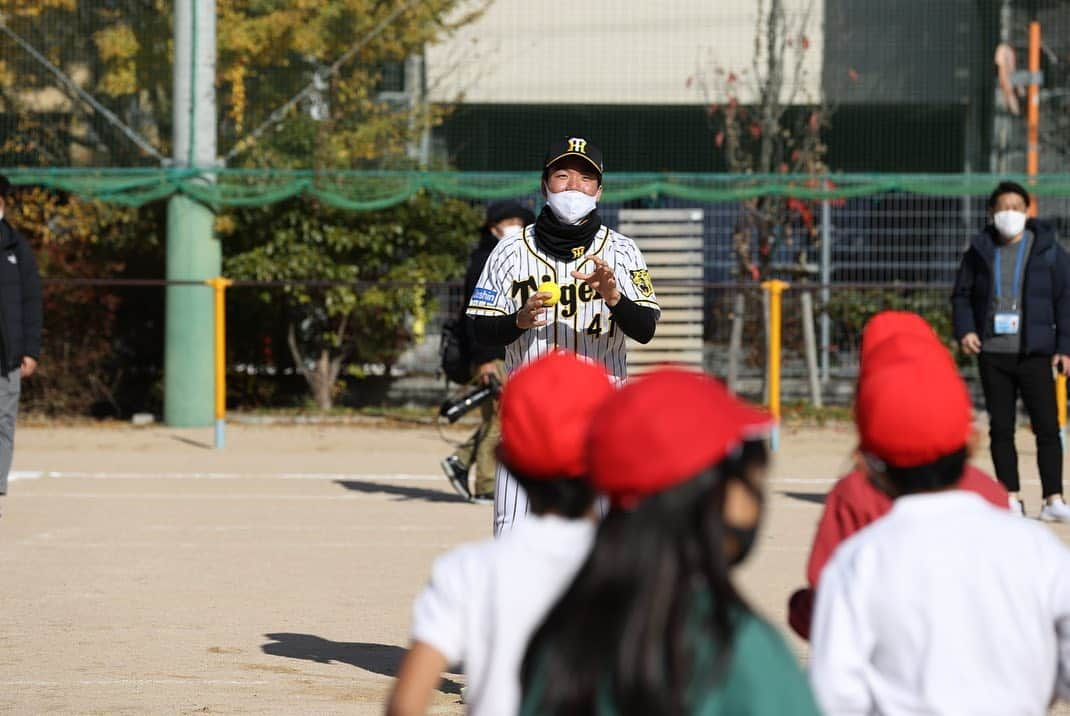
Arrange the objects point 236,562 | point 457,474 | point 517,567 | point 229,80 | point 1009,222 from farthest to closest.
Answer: point 229,80
point 457,474
point 1009,222
point 236,562
point 517,567

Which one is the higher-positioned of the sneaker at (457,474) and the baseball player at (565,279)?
the baseball player at (565,279)

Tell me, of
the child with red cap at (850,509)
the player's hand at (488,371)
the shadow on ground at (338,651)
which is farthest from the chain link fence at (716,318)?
the child with red cap at (850,509)

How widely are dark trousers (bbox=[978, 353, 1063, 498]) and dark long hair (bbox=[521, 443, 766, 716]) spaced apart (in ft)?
27.5

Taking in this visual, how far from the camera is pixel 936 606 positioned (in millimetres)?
3338

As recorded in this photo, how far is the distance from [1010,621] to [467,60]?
664 inches

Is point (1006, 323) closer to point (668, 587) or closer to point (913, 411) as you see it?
point (913, 411)

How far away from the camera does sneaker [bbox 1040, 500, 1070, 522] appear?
10945 millimetres

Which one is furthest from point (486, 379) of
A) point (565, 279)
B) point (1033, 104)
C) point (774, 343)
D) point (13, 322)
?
point (1033, 104)

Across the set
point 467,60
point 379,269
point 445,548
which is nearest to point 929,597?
point 445,548

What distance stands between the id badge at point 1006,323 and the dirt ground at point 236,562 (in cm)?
151

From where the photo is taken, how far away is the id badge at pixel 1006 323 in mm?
10844

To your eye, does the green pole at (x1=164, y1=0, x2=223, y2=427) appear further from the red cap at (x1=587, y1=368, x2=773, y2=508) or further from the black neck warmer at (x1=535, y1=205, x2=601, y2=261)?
the red cap at (x1=587, y1=368, x2=773, y2=508)

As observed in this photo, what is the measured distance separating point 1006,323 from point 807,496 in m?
2.49

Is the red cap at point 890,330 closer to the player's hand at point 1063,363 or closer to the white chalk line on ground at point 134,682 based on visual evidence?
the white chalk line on ground at point 134,682
